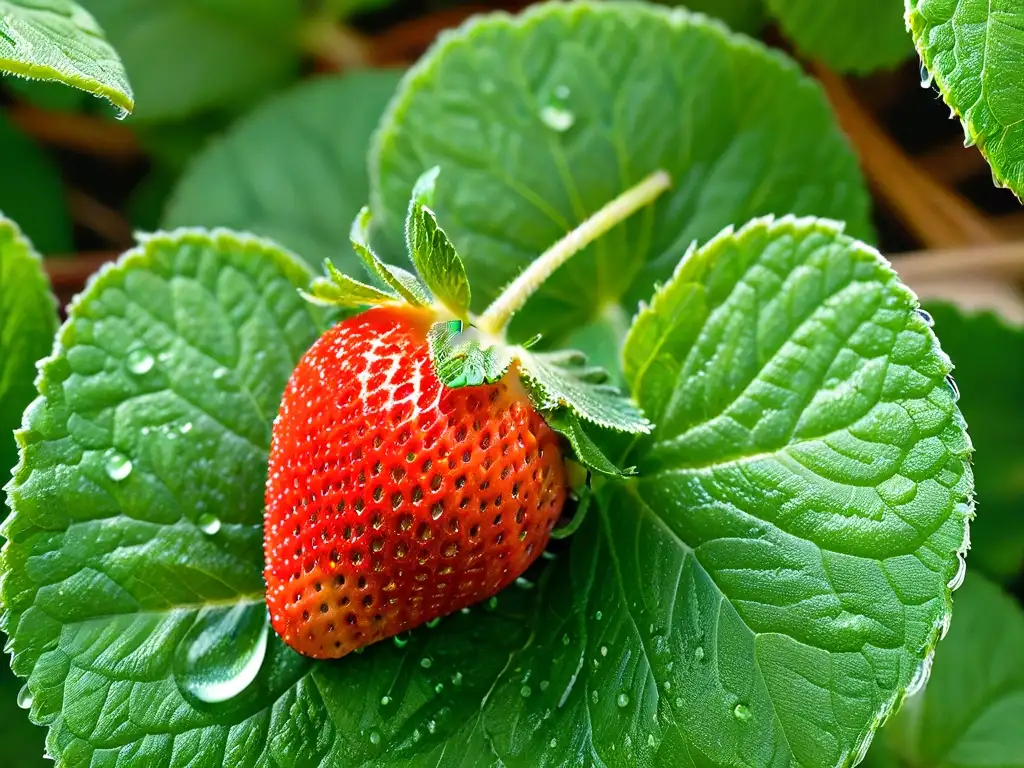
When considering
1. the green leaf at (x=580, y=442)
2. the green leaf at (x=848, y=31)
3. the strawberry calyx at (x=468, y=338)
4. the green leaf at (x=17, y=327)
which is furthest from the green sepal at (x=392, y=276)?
the green leaf at (x=848, y=31)

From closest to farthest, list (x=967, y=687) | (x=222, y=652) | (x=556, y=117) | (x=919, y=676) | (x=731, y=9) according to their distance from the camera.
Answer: (x=919, y=676) → (x=222, y=652) → (x=556, y=117) → (x=967, y=687) → (x=731, y=9)

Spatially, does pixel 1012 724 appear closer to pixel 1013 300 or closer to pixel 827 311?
pixel 1013 300

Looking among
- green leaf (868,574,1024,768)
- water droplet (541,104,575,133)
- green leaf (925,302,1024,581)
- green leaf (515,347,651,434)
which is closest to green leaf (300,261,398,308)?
green leaf (515,347,651,434)

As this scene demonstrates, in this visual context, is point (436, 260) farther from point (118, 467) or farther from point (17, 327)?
point (17, 327)

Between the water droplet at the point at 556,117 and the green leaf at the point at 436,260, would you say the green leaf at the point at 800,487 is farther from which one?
the water droplet at the point at 556,117

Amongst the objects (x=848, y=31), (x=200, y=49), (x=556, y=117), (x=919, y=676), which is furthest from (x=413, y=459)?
(x=200, y=49)

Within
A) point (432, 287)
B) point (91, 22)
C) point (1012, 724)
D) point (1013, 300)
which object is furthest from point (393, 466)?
point (1013, 300)
